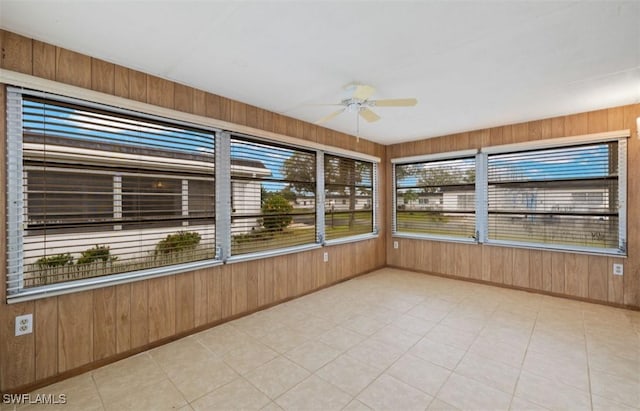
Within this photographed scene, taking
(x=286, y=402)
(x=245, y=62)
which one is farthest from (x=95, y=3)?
(x=286, y=402)

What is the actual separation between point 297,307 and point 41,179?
2.71m

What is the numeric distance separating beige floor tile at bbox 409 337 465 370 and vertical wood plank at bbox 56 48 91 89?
3.52 metres

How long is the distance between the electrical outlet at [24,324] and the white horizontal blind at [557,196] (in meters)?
5.28

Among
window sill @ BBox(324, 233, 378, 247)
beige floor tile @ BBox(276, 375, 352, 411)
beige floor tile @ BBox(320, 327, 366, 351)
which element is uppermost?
window sill @ BBox(324, 233, 378, 247)

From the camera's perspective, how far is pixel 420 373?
2.20 m

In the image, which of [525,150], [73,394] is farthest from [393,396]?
[525,150]

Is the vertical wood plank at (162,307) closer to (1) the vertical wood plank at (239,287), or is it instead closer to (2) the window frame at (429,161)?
(1) the vertical wood plank at (239,287)

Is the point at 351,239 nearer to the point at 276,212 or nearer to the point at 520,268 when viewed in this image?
the point at 276,212

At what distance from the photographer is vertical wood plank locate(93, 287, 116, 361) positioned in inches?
89.2

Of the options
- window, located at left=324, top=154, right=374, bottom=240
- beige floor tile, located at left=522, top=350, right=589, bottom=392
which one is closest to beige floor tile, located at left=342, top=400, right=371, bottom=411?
beige floor tile, located at left=522, top=350, right=589, bottom=392

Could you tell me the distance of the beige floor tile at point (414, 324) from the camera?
2910mm

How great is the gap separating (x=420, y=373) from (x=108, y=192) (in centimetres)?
290

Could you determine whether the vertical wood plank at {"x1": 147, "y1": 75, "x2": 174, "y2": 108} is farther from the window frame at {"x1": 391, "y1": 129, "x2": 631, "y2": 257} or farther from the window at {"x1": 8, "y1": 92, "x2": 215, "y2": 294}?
the window frame at {"x1": 391, "y1": 129, "x2": 631, "y2": 257}

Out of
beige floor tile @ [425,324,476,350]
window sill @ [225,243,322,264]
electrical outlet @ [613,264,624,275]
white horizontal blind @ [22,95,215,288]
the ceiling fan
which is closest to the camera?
white horizontal blind @ [22,95,215,288]
